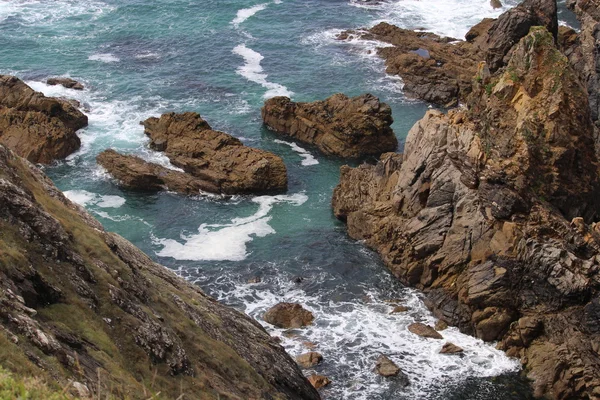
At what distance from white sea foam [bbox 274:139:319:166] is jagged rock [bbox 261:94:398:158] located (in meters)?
1.31

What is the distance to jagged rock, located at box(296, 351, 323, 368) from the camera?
40531mm

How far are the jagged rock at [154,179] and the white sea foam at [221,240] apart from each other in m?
5.34

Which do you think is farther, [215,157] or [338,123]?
[338,123]

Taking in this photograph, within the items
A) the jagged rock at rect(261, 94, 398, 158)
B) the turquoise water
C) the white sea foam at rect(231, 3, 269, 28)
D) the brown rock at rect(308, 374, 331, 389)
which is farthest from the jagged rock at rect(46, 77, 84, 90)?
the brown rock at rect(308, 374, 331, 389)

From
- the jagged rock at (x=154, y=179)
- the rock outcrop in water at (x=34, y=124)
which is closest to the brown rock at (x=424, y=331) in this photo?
the jagged rock at (x=154, y=179)

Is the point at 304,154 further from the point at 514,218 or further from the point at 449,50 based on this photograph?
the point at 449,50

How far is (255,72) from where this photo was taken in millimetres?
84812

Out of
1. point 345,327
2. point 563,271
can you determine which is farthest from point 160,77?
point 563,271

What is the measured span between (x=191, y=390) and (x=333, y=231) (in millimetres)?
32978

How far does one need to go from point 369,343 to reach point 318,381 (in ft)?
17.7

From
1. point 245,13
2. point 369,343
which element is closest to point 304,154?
point 369,343

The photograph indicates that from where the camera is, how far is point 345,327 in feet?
146

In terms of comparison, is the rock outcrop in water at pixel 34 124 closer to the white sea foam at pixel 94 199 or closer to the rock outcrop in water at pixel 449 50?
the white sea foam at pixel 94 199

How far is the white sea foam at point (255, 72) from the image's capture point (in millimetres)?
79406
